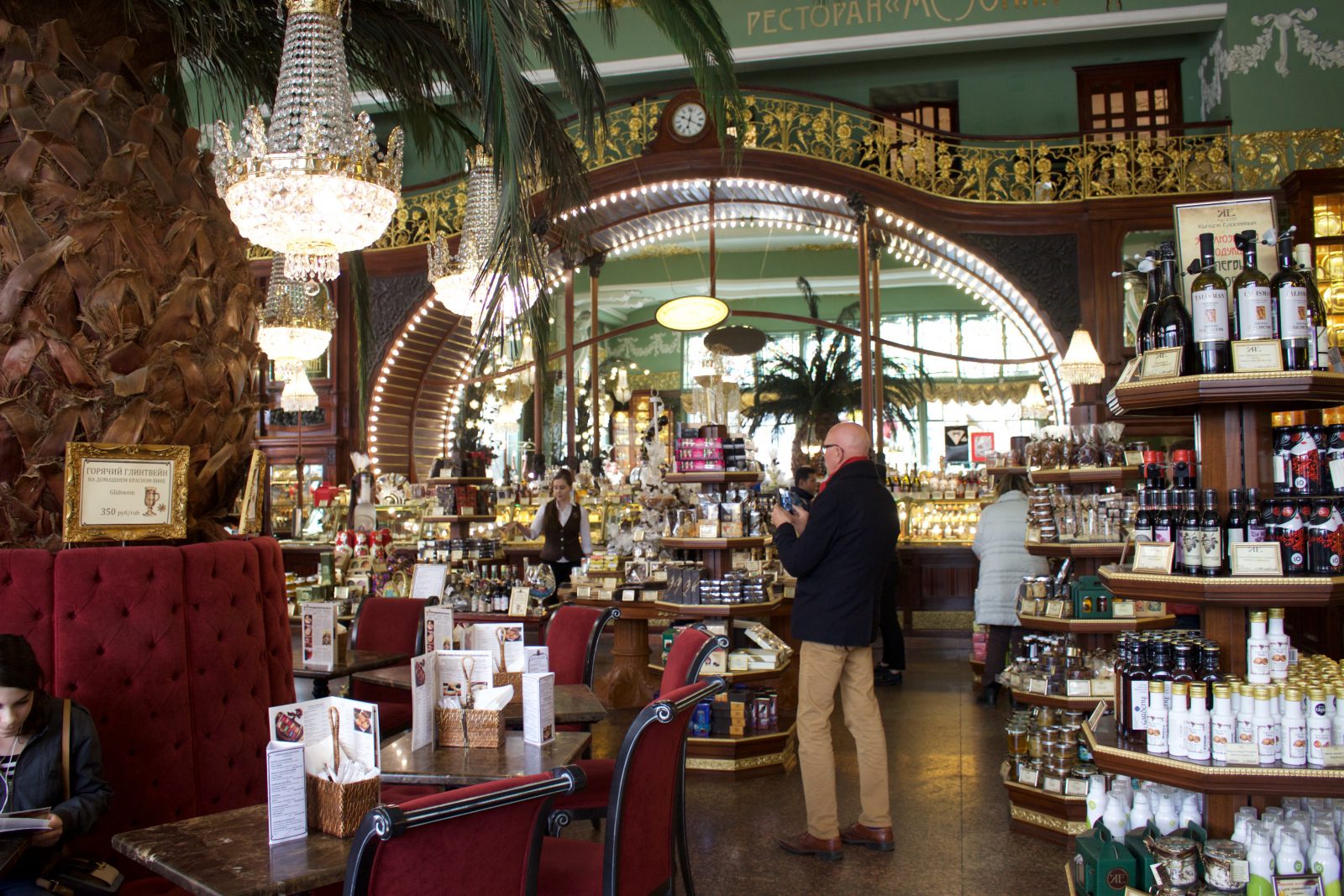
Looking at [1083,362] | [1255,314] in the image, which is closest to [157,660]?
[1255,314]

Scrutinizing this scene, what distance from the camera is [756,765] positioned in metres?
5.59

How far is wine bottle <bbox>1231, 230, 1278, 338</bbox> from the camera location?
9.22 ft

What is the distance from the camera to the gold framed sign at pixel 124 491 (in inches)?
119

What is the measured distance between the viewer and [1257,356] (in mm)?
2797

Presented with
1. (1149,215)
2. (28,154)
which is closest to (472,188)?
(28,154)

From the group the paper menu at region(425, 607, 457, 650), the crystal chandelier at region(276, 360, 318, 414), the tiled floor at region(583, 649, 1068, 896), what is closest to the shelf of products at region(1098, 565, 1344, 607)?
the tiled floor at region(583, 649, 1068, 896)

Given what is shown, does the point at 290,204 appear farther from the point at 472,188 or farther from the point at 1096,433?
the point at 1096,433

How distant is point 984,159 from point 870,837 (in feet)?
27.7

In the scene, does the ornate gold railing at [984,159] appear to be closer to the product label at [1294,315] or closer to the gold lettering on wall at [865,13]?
the gold lettering on wall at [865,13]

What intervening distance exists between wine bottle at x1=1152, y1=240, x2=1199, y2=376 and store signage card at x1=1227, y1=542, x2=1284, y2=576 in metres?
0.50

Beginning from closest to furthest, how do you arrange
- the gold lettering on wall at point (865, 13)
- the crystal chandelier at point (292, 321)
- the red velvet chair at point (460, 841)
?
the red velvet chair at point (460, 841) < the crystal chandelier at point (292, 321) < the gold lettering on wall at point (865, 13)

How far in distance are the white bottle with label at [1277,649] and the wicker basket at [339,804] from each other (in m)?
2.29

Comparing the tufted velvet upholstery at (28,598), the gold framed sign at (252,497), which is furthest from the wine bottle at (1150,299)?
the tufted velvet upholstery at (28,598)

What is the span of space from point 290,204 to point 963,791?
4.18 metres
